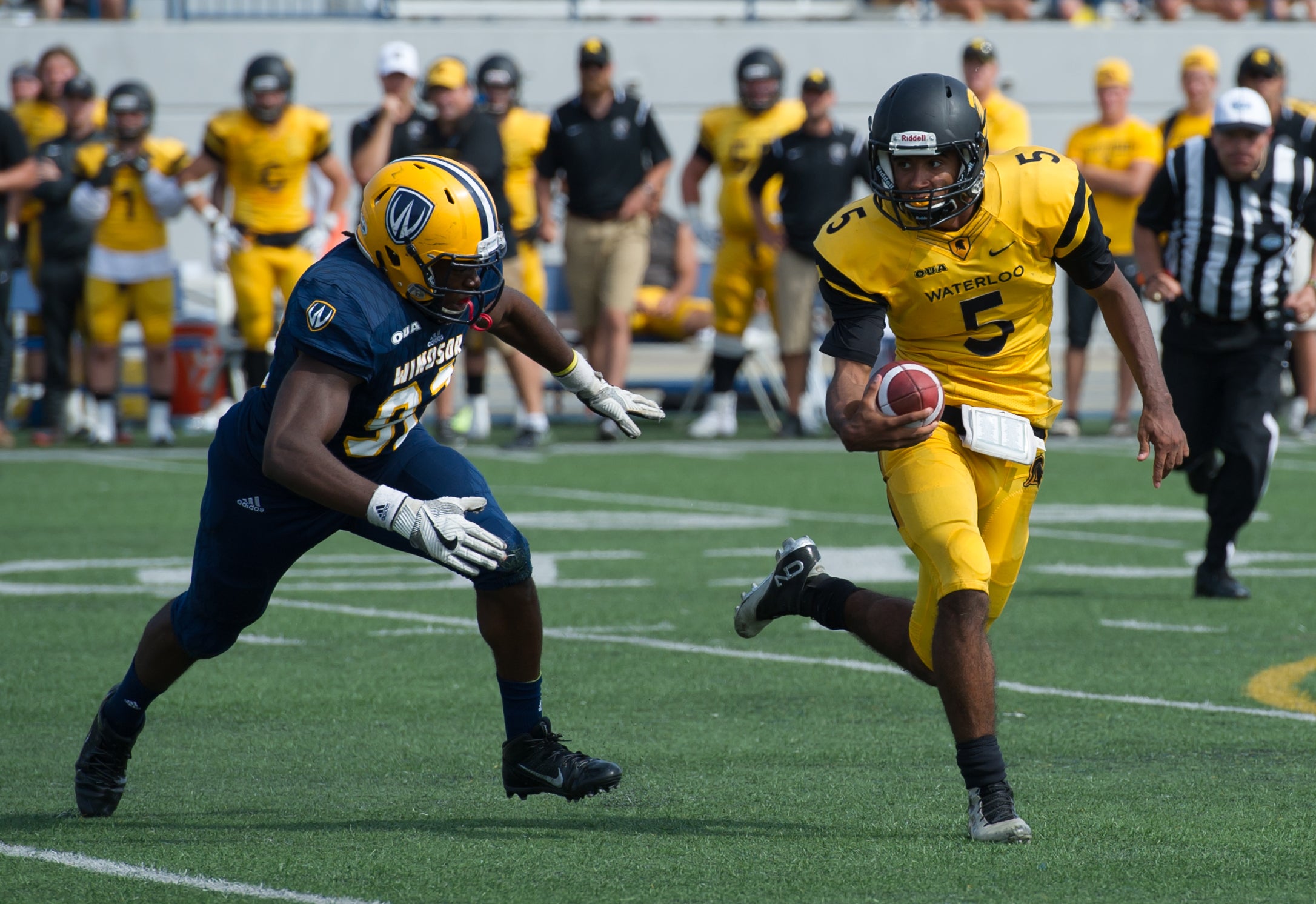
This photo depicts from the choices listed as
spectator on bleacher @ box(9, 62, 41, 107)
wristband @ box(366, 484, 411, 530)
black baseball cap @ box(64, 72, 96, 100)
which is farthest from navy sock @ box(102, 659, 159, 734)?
spectator on bleacher @ box(9, 62, 41, 107)

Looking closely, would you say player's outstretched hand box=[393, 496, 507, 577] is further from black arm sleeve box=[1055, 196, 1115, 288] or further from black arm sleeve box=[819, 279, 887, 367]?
black arm sleeve box=[1055, 196, 1115, 288]

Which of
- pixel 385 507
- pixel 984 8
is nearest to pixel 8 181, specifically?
pixel 385 507

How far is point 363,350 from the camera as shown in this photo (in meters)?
4.26

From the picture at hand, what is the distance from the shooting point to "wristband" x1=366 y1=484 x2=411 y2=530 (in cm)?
406

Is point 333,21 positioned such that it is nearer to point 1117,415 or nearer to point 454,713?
point 1117,415

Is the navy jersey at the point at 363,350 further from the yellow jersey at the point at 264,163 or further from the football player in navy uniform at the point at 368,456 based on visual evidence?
the yellow jersey at the point at 264,163

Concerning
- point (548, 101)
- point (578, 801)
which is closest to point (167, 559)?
point (578, 801)

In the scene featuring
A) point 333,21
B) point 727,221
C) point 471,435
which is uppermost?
point 333,21

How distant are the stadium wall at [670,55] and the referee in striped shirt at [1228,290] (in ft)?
44.3

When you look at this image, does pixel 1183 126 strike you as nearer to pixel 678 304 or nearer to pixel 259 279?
pixel 678 304

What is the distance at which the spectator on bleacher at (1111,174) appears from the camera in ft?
40.7

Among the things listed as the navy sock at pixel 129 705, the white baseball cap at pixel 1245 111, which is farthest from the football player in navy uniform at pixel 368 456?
the white baseball cap at pixel 1245 111

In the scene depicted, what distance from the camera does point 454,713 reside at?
564 centimetres

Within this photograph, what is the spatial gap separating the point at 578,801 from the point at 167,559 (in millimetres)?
4297
